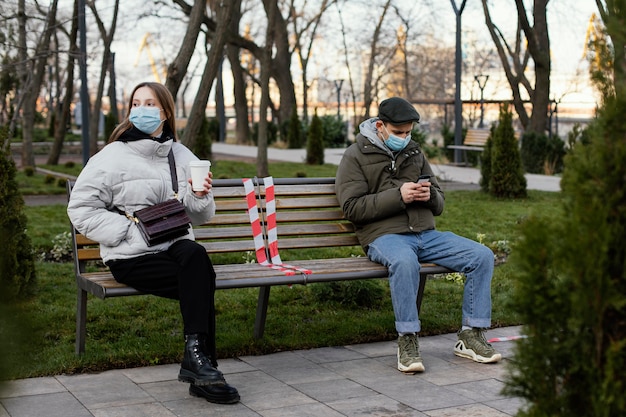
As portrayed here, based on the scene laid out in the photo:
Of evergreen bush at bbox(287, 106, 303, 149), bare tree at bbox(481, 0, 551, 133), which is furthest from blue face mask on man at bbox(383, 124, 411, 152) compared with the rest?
evergreen bush at bbox(287, 106, 303, 149)

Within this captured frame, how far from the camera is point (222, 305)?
6379 millimetres

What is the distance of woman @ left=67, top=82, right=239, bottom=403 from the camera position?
14.7 feet

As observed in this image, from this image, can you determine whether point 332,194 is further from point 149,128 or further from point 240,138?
point 240,138

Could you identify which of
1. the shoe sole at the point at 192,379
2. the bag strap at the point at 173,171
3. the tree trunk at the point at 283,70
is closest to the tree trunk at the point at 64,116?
the tree trunk at the point at 283,70

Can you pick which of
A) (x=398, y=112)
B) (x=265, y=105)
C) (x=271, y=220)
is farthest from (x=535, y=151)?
(x=398, y=112)

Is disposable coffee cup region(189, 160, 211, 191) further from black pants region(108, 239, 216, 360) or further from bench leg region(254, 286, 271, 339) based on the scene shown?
bench leg region(254, 286, 271, 339)

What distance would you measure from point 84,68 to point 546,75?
386 inches

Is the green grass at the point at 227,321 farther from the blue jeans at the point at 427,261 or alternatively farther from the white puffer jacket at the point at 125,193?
the white puffer jacket at the point at 125,193

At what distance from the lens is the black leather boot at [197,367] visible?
4352 mm

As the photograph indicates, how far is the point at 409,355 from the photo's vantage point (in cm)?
489

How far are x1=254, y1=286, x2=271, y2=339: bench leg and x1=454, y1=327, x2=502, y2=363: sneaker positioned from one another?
110cm

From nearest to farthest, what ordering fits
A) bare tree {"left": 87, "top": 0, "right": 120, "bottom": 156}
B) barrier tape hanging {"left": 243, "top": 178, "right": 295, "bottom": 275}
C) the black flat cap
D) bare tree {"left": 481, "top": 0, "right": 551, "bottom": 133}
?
1. the black flat cap
2. barrier tape hanging {"left": 243, "top": 178, "right": 295, "bottom": 275}
3. bare tree {"left": 481, "top": 0, "right": 551, "bottom": 133}
4. bare tree {"left": 87, "top": 0, "right": 120, "bottom": 156}

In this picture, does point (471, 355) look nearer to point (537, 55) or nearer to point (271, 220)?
point (271, 220)

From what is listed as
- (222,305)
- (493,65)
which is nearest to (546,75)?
(222,305)
